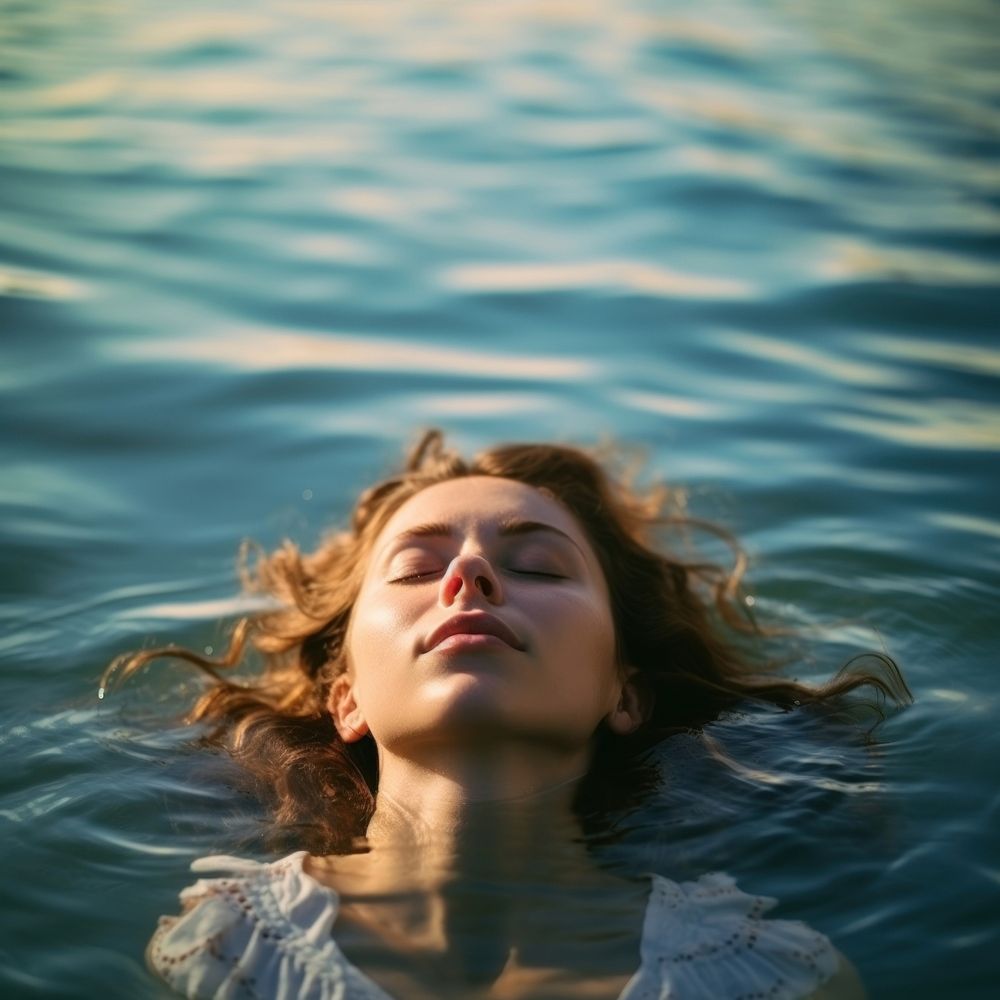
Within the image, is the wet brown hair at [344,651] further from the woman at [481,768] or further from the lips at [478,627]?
the lips at [478,627]

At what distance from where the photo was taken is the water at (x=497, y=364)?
397 centimetres

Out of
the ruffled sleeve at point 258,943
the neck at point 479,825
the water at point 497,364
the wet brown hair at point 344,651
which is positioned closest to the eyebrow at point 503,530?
the wet brown hair at point 344,651

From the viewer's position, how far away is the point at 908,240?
8.87 meters

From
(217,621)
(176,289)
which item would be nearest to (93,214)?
(176,289)

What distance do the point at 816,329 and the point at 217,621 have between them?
11.9 feet

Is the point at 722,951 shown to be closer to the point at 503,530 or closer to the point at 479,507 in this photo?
the point at 503,530

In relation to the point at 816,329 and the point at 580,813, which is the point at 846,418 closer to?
the point at 816,329

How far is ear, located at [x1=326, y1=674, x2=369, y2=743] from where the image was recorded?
4180 millimetres

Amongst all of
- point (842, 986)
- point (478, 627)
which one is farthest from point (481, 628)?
point (842, 986)

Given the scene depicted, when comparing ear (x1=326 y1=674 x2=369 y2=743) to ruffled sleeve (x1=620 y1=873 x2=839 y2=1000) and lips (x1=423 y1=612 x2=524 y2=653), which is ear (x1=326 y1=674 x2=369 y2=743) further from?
ruffled sleeve (x1=620 y1=873 x2=839 y2=1000)

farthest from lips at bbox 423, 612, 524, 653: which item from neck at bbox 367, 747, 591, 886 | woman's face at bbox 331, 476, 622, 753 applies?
neck at bbox 367, 747, 591, 886

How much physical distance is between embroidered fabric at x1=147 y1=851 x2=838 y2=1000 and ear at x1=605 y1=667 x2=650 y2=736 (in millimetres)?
613

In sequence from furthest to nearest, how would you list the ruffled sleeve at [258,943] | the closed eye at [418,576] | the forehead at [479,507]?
the forehead at [479,507], the closed eye at [418,576], the ruffled sleeve at [258,943]

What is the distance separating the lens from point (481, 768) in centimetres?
365
